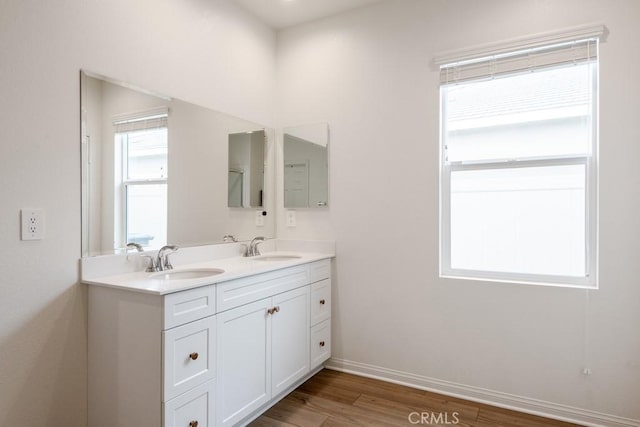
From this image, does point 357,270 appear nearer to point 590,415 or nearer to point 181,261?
point 181,261

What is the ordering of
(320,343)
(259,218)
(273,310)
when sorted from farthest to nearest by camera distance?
(259,218), (320,343), (273,310)

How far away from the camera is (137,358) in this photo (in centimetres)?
162

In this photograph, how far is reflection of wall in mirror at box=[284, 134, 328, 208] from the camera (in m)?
2.94

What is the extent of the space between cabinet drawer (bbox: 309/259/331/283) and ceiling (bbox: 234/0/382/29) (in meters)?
1.89

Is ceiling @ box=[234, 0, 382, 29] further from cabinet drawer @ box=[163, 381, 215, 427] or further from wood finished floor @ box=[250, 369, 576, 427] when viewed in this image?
wood finished floor @ box=[250, 369, 576, 427]

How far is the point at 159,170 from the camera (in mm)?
2180

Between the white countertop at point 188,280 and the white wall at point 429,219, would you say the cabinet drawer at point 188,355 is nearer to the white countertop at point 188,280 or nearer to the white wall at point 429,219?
the white countertop at point 188,280

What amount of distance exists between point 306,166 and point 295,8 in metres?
1.18

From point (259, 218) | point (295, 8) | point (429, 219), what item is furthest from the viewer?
point (259, 218)

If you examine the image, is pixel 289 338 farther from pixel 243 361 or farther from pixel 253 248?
pixel 253 248

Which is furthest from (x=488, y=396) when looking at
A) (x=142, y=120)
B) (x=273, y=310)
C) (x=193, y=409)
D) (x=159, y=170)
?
(x=142, y=120)

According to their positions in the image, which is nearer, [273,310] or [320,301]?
[273,310]

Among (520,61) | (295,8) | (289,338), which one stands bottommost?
(289,338)

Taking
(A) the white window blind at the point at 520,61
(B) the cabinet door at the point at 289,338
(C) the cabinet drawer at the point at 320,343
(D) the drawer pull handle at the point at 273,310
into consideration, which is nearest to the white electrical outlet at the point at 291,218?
(B) the cabinet door at the point at 289,338
